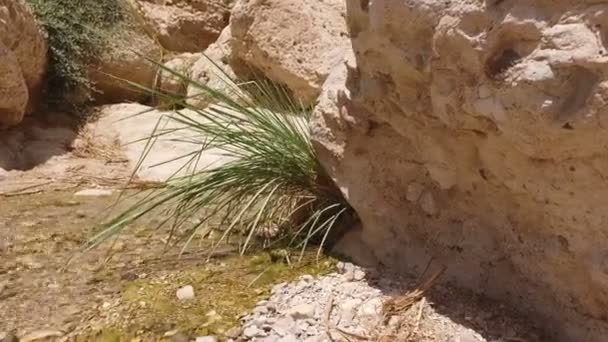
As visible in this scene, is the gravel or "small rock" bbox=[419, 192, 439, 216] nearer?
the gravel

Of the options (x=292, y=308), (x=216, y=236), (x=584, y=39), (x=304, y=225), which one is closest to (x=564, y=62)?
(x=584, y=39)

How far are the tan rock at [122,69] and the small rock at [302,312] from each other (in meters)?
A: 2.46

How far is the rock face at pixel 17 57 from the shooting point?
3182 millimetres

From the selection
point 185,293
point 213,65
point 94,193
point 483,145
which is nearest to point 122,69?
point 213,65

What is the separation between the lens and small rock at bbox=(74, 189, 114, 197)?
8.99 feet

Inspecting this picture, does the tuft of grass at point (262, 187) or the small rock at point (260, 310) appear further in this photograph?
the tuft of grass at point (262, 187)

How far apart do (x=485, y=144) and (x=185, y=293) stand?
79cm

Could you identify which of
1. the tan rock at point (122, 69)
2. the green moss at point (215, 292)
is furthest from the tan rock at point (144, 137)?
the green moss at point (215, 292)

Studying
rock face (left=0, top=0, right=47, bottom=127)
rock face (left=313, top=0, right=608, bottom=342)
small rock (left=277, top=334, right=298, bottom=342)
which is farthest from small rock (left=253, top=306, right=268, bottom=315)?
rock face (left=0, top=0, right=47, bottom=127)

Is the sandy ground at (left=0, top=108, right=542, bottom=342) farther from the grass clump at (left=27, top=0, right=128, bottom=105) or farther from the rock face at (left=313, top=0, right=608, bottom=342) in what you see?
the grass clump at (left=27, top=0, right=128, bottom=105)

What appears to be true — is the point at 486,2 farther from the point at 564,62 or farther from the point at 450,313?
the point at 450,313

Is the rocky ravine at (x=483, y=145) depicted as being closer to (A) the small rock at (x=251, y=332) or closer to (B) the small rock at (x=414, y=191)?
(B) the small rock at (x=414, y=191)

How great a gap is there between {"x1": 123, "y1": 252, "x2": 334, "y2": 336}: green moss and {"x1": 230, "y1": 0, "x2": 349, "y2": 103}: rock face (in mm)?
1542

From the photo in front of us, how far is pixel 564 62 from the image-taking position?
118cm
